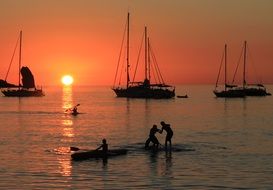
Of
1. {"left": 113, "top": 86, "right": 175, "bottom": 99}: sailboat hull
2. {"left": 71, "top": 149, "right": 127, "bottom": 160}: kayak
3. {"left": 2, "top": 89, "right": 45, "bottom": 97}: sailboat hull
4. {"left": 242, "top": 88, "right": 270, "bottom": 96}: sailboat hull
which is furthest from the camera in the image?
{"left": 242, "top": 88, "right": 270, "bottom": 96}: sailboat hull

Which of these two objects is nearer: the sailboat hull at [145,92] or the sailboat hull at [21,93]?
the sailboat hull at [145,92]

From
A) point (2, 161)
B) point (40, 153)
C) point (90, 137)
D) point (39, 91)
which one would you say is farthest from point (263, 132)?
point (39, 91)

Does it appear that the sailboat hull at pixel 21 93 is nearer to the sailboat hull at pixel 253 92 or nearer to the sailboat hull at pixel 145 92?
the sailboat hull at pixel 145 92

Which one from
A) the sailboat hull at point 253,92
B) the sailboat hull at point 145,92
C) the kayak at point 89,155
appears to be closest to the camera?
the kayak at point 89,155

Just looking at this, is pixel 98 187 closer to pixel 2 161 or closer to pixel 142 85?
pixel 2 161

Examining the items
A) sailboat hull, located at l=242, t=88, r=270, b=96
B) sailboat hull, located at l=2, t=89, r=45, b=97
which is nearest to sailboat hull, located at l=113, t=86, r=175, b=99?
sailboat hull, located at l=242, t=88, r=270, b=96

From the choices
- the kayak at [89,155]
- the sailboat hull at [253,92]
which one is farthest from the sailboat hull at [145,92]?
the kayak at [89,155]

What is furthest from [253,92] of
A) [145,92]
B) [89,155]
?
[89,155]

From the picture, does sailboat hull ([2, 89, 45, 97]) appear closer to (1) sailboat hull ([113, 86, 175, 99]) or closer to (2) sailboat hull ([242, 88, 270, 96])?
(1) sailboat hull ([113, 86, 175, 99])

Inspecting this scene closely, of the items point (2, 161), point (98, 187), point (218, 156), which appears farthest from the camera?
point (218, 156)

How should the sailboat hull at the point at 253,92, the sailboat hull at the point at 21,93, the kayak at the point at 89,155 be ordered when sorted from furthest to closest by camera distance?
1. the sailboat hull at the point at 253,92
2. the sailboat hull at the point at 21,93
3. the kayak at the point at 89,155

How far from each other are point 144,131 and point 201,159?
91.9 ft

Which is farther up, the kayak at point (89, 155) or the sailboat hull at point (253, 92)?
the sailboat hull at point (253, 92)

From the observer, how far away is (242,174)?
1305 inches
